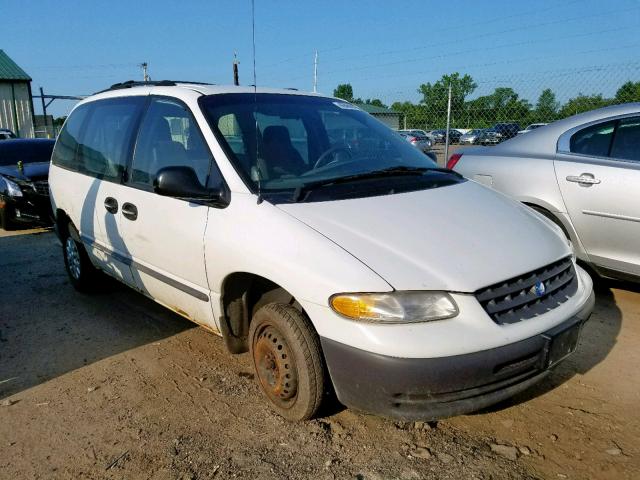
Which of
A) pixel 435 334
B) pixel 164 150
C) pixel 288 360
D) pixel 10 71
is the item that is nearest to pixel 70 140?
pixel 164 150

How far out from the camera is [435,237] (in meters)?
2.53

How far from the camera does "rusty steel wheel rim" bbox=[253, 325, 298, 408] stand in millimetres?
2627

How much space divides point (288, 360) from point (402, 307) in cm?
70

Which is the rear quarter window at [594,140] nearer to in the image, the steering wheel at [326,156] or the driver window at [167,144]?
the steering wheel at [326,156]

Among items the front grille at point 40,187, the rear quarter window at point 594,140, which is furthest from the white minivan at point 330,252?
the front grille at point 40,187

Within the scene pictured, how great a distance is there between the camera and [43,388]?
3.27 m

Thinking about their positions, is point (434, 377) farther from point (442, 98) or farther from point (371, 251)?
point (442, 98)

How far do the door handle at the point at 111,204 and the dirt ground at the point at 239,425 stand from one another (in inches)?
38.0

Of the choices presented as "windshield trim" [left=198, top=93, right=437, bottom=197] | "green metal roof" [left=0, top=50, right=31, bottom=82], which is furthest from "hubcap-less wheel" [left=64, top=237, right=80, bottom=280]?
"green metal roof" [left=0, top=50, right=31, bottom=82]

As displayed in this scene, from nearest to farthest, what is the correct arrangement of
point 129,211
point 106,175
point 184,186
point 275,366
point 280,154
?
point 275,366
point 184,186
point 280,154
point 129,211
point 106,175

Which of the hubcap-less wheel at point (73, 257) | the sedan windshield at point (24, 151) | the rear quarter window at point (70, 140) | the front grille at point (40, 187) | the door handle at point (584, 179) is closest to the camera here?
the door handle at point (584, 179)

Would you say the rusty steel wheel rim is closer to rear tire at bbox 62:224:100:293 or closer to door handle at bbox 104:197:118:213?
door handle at bbox 104:197:118:213

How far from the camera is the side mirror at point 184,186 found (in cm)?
288

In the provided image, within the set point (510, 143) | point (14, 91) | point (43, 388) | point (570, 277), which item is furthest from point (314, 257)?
point (14, 91)
